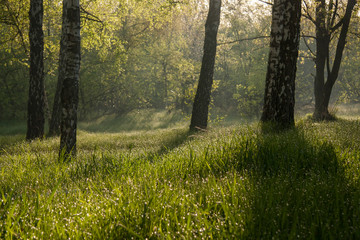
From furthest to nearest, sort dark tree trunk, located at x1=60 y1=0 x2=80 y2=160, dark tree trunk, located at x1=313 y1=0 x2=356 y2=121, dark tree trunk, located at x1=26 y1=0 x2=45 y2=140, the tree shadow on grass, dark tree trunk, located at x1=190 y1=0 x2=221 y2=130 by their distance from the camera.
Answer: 1. dark tree trunk, located at x1=313 y1=0 x2=356 y2=121
2. dark tree trunk, located at x1=190 y1=0 x2=221 y2=130
3. dark tree trunk, located at x1=26 y1=0 x2=45 y2=140
4. dark tree trunk, located at x1=60 y1=0 x2=80 y2=160
5. the tree shadow on grass

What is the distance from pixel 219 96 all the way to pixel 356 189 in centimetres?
3882

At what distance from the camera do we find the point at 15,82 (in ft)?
85.1

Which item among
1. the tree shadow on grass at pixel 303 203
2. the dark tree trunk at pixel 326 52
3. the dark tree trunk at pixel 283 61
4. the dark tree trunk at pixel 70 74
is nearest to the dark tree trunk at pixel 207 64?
the dark tree trunk at pixel 326 52

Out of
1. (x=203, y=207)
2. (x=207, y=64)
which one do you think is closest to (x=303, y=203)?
(x=203, y=207)

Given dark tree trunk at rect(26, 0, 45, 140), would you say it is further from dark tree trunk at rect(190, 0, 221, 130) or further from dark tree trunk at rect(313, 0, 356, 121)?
dark tree trunk at rect(313, 0, 356, 121)

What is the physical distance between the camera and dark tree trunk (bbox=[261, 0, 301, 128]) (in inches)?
278

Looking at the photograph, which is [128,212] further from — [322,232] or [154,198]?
[322,232]

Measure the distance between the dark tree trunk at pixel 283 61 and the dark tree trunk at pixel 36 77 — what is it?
9182 mm

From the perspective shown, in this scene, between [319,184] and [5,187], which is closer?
[319,184]

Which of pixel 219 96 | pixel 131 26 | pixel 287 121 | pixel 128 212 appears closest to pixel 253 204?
pixel 128 212

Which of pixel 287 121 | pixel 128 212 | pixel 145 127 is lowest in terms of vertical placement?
pixel 145 127

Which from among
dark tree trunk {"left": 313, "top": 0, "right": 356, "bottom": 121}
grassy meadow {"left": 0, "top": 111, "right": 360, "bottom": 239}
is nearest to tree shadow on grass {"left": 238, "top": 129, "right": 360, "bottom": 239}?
grassy meadow {"left": 0, "top": 111, "right": 360, "bottom": 239}

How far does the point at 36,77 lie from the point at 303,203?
1197 cm

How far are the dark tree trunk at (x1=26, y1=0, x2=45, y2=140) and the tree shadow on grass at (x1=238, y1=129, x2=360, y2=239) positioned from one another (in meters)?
10.5
